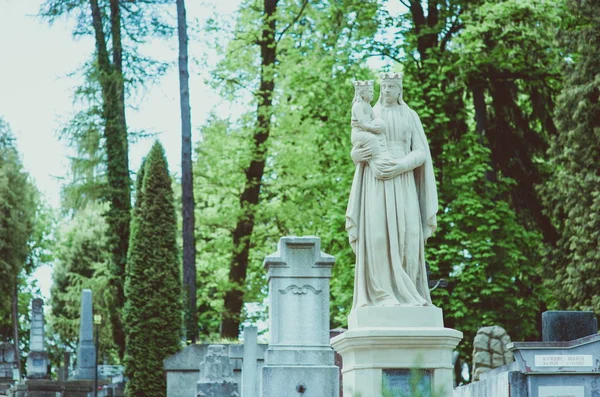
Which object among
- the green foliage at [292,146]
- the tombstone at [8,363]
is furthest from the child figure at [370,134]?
the tombstone at [8,363]

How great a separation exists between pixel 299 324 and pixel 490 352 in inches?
211

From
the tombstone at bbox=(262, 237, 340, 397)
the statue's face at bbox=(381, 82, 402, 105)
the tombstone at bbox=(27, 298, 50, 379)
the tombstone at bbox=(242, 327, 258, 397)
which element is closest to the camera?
the statue's face at bbox=(381, 82, 402, 105)

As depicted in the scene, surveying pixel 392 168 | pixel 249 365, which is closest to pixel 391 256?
pixel 392 168

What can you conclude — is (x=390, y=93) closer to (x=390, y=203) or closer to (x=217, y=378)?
(x=390, y=203)

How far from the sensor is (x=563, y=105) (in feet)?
79.7

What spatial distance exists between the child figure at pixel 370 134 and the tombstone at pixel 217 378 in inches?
311

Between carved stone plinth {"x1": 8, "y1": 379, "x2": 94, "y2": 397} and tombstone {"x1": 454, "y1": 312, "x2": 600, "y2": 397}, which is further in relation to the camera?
carved stone plinth {"x1": 8, "y1": 379, "x2": 94, "y2": 397}

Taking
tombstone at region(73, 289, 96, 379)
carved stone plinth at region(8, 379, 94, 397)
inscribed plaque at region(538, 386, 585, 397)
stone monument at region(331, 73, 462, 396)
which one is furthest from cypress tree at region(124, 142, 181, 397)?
stone monument at region(331, 73, 462, 396)

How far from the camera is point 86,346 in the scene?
1400 inches

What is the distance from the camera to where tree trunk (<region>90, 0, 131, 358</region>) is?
3088 cm

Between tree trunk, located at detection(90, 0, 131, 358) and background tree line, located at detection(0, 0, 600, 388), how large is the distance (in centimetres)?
5

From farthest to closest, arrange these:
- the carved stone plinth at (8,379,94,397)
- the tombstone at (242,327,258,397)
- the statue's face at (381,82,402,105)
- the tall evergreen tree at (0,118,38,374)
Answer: the tall evergreen tree at (0,118,38,374)
the carved stone plinth at (8,379,94,397)
the tombstone at (242,327,258,397)
the statue's face at (381,82,402,105)

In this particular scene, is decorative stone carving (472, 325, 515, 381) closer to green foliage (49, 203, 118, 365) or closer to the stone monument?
the stone monument

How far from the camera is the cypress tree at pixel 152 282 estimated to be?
2541 centimetres
